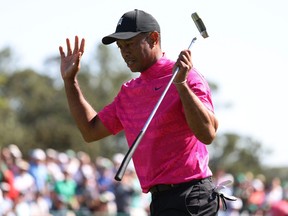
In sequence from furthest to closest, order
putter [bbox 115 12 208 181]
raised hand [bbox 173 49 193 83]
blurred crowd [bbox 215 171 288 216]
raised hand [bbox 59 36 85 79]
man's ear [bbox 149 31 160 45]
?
blurred crowd [bbox 215 171 288 216]
raised hand [bbox 59 36 85 79]
man's ear [bbox 149 31 160 45]
raised hand [bbox 173 49 193 83]
putter [bbox 115 12 208 181]

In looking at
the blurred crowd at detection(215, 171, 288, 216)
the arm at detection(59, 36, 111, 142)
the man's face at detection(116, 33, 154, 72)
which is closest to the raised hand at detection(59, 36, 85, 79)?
the arm at detection(59, 36, 111, 142)

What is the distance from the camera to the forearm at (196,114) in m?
6.43

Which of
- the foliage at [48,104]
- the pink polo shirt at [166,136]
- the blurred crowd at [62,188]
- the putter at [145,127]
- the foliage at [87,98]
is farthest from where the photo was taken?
the foliage at [87,98]

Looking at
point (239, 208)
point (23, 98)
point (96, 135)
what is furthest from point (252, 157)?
point (96, 135)

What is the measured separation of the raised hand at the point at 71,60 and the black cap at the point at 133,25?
1.32ft

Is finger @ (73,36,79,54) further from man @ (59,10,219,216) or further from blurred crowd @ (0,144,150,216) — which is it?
blurred crowd @ (0,144,150,216)

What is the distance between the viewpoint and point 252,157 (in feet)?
294

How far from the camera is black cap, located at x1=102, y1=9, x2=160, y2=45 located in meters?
6.98

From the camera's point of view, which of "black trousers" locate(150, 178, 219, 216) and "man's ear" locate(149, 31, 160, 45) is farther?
"man's ear" locate(149, 31, 160, 45)

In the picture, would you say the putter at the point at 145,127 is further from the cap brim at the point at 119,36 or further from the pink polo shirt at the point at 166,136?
the cap brim at the point at 119,36

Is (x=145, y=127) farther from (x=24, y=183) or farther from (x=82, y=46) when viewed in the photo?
(x=24, y=183)

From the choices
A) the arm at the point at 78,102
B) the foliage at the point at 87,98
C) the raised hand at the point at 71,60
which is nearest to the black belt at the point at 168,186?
the arm at the point at 78,102

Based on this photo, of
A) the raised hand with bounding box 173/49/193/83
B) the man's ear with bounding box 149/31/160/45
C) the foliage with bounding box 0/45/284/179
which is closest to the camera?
the raised hand with bounding box 173/49/193/83

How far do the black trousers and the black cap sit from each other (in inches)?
46.7
